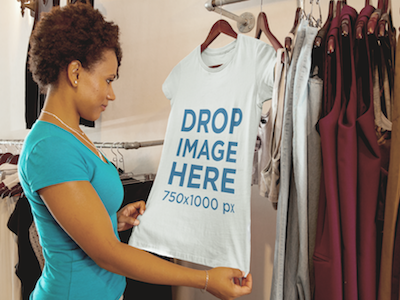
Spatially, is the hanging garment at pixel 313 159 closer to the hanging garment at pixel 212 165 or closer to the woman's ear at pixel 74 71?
the hanging garment at pixel 212 165

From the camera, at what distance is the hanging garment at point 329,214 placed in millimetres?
666

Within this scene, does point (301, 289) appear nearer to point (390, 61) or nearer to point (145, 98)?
point (390, 61)

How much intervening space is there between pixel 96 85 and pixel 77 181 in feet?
0.83

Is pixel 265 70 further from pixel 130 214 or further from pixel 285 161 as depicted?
pixel 130 214

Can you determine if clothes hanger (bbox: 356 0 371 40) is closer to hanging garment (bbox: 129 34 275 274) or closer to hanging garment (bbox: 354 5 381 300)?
hanging garment (bbox: 354 5 381 300)

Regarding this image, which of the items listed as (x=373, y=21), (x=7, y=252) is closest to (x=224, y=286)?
(x=373, y=21)

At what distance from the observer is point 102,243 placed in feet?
2.19

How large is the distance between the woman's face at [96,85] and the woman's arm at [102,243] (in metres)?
0.21

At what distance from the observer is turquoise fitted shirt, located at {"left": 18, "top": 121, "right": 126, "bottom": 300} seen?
66cm

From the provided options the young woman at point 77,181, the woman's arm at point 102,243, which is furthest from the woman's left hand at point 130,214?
the woman's arm at point 102,243

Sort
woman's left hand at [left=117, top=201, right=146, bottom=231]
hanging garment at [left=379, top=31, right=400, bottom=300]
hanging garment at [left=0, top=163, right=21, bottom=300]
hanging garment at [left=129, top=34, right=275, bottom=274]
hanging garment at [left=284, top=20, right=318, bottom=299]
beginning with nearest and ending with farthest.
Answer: hanging garment at [left=379, top=31, right=400, bottom=300], hanging garment at [left=284, top=20, right=318, bottom=299], hanging garment at [left=129, top=34, right=275, bottom=274], woman's left hand at [left=117, top=201, right=146, bottom=231], hanging garment at [left=0, top=163, right=21, bottom=300]

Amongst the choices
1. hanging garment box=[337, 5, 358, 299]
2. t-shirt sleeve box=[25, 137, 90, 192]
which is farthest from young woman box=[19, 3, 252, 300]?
hanging garment box=[337, 5, 358, 299]

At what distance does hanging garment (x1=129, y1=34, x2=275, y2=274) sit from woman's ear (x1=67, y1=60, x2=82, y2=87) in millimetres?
332

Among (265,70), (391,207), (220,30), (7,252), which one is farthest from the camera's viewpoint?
(7,252)
